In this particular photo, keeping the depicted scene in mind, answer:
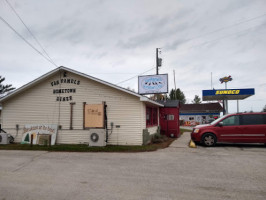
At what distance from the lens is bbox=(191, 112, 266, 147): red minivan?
10594 millimetres

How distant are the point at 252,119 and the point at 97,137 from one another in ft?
27.4

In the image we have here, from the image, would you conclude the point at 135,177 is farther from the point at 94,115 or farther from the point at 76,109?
the point at 76,109

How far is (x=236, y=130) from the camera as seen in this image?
1073 cm

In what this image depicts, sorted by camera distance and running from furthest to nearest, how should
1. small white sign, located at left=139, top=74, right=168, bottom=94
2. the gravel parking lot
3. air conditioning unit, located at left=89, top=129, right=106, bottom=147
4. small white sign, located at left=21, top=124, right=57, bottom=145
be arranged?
1. small white sign, located at left=139, top=74, right=168, bottom=94
2. small white sign, located at left=21, top=124, right=57, bottom=145
3. air conditioning unit, located at left=89, top=129, right=106, bottom=147
4. the gravel parking lot

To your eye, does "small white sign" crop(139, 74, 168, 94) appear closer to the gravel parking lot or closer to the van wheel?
the van wheel

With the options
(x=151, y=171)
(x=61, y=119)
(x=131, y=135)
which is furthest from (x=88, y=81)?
(x=151, y=171)

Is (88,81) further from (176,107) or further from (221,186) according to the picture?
(221,186)

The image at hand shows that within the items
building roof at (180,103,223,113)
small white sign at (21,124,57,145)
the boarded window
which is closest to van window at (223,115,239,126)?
the boarded window

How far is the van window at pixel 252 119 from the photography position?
10727mm

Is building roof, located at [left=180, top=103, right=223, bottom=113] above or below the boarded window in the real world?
above

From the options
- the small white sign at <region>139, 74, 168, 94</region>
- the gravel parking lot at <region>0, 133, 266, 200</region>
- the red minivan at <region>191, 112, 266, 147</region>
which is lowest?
the gravel parking lot at <region>0, 133, 266, 200</region>

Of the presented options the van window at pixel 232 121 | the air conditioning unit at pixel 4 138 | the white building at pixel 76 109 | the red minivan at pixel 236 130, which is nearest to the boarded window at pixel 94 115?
the white building at pixel 76 109

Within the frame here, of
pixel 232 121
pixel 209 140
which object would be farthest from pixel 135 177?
pixel 232 121

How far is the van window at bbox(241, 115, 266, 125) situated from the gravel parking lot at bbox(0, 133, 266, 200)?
290 cm
